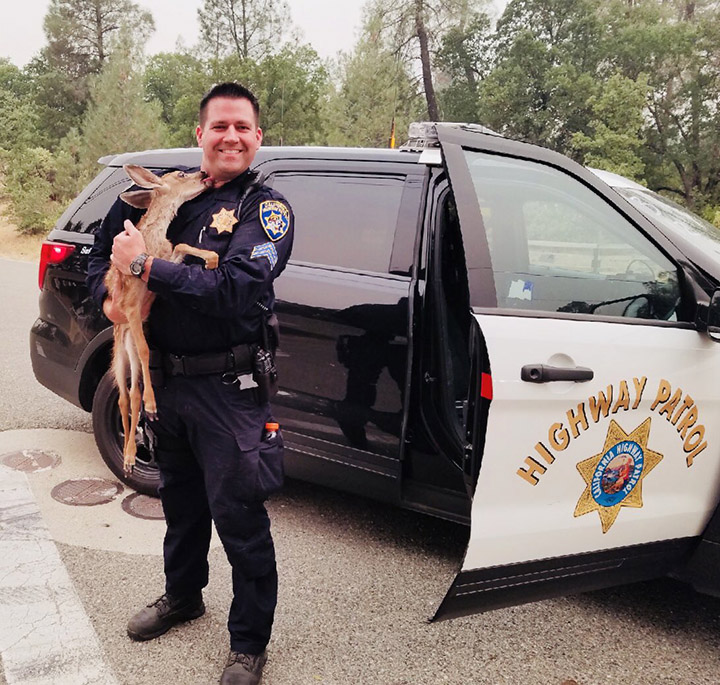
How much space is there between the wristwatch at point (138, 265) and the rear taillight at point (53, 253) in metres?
1.92

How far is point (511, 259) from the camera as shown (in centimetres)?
227

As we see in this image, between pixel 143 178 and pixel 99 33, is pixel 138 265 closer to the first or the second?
pixel 143 178

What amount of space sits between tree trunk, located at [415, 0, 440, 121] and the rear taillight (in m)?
25.3

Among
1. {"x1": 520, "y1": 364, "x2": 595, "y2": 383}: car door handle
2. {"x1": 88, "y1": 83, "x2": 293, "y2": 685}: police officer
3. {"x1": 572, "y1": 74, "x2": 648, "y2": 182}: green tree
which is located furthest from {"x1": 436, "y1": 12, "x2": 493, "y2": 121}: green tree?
{"x1": 520, "y1": 364, "x2": 595, "y2": 383}: car door handle

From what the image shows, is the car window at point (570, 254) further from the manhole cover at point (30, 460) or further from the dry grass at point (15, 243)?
the dry grass at point (15, 243)

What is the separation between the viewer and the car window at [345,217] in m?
2.80

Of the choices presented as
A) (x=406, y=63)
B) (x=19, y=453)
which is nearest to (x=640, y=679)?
(x=19, y=453)

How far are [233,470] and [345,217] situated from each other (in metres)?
1.40

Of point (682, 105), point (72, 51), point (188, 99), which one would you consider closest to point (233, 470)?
point (188, 99)

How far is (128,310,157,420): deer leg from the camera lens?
6.17 ft

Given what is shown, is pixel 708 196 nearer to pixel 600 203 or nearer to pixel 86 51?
pixel 600 203

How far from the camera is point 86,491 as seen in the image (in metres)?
3.38

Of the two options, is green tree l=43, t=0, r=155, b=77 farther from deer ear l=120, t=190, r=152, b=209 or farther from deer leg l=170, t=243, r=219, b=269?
deer leg l=170, t=243, r=219, b=269

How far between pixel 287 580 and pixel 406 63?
26432 millimetres
